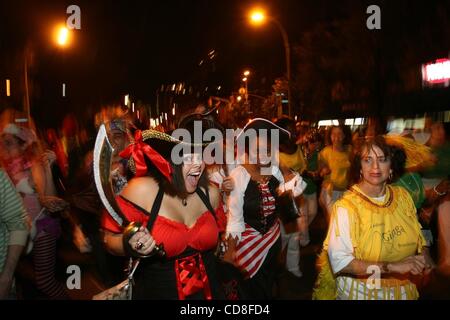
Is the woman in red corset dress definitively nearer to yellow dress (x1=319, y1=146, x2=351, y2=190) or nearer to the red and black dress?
the red and black dress

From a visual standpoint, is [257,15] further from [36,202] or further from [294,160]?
[36,202]

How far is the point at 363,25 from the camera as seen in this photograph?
22297mm

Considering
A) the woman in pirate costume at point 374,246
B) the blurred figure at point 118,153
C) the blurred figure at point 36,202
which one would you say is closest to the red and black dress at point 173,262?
the woman in pirate costume at point 374,246

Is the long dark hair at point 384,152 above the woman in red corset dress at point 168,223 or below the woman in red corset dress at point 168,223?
above

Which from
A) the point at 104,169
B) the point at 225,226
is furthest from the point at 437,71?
the point at 104,169

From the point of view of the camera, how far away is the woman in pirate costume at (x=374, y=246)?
336 cm

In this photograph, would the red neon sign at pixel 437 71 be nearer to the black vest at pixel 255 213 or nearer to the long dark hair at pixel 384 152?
the black vest at pixel 255 213

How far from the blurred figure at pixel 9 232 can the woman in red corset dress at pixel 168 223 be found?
23.1 inches

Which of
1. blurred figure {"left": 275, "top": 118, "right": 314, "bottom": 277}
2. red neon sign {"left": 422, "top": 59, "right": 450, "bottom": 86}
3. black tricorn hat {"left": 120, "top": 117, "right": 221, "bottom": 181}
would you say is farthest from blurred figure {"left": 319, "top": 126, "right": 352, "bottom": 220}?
red neon sign {"left": 422, "top": 59, "right": 450, "bottom": 86}

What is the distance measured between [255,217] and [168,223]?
176 cm
